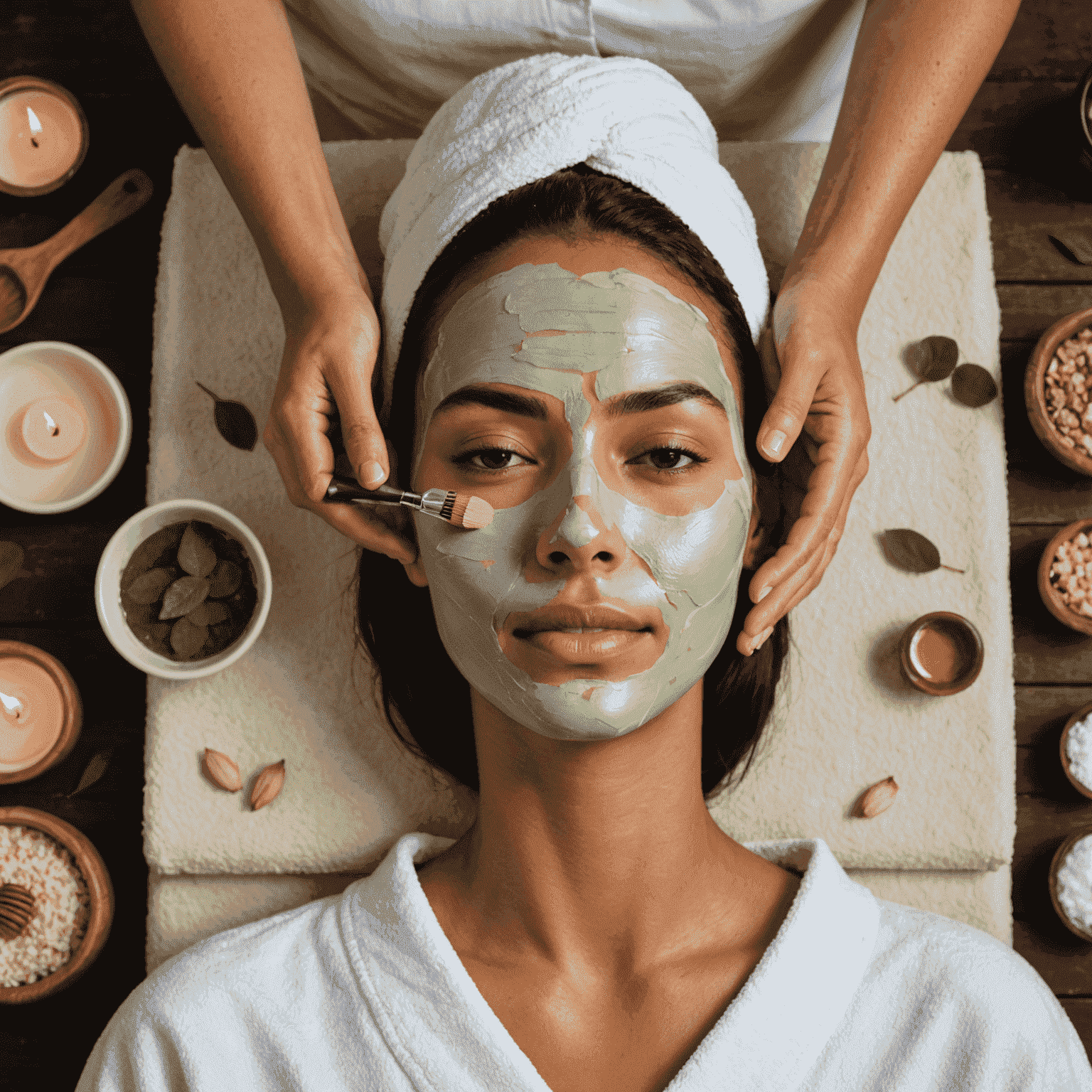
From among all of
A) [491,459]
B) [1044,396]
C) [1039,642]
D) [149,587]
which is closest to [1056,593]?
[1039,642]

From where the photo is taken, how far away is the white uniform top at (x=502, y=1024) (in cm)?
101

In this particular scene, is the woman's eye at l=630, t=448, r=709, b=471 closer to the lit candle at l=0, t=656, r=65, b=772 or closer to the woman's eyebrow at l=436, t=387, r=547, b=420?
the woman's eyebrow at l=436, t=387, r=547, b=420

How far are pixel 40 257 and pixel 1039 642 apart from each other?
155cm

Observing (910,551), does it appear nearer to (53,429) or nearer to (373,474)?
(373,474)

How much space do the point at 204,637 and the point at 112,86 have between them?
90cm

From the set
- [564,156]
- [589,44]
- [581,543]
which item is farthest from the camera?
[589,44]

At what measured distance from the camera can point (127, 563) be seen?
1227mm

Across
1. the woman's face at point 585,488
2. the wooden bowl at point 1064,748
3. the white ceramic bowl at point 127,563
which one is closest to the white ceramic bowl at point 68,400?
the white ceramic bowl at point 127,563

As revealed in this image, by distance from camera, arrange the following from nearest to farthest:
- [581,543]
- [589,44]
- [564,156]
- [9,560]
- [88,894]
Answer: [581,543] → [564,156] → [589,44] → [88,894] → [9,560]

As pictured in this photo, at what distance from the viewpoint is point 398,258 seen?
3.53 feet

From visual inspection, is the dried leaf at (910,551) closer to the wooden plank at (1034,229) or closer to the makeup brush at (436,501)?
the wooden plank at (1034,229)

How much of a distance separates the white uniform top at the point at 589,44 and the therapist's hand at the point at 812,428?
341 millimetres

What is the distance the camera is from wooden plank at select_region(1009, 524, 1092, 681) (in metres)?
1.34

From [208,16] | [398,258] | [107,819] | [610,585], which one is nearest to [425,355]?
[398,258]
